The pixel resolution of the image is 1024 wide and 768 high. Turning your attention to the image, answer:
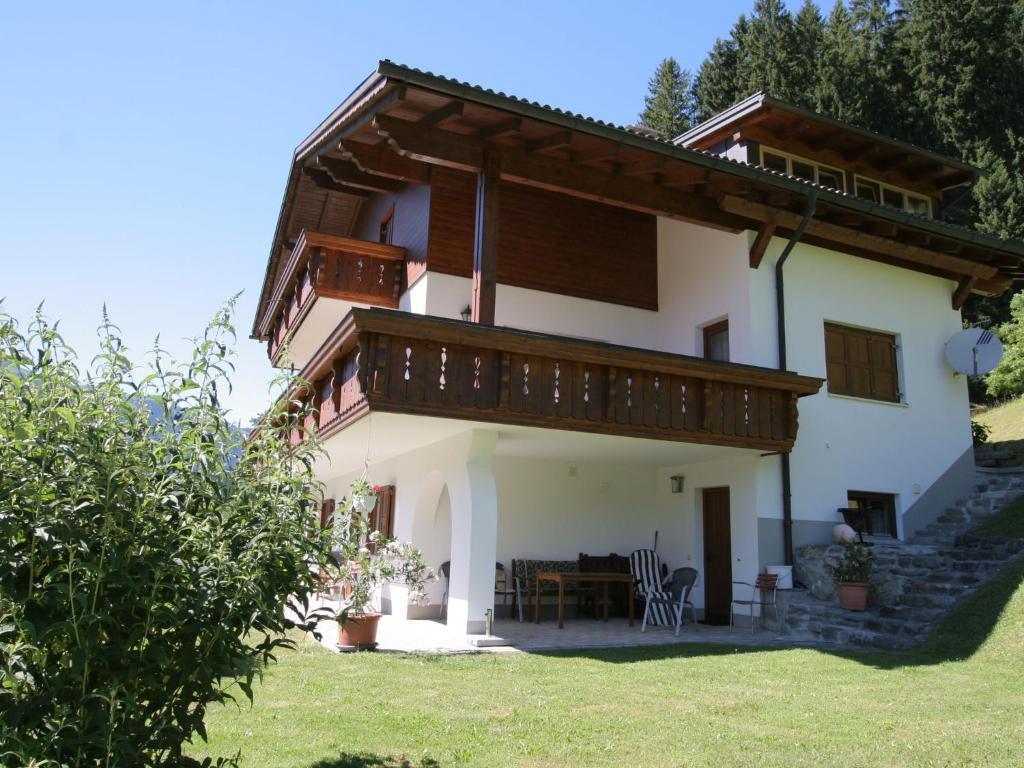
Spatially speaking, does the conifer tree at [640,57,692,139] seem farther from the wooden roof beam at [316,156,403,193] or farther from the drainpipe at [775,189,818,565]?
the drainpipe at [775,189,818,565]

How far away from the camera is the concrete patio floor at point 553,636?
9624 millimetres

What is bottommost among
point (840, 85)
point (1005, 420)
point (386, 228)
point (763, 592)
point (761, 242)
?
point (763, 592)

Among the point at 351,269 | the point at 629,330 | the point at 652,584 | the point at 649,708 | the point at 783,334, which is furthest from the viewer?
the point at 629,330

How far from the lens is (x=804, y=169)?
15234 mm

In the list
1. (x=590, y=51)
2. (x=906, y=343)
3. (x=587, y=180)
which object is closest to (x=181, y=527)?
(x=587, y=180)

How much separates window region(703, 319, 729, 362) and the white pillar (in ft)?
16.0

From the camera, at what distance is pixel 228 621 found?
3.30 meters

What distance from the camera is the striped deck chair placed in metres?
12.1

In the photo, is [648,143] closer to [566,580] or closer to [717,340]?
[717,340]

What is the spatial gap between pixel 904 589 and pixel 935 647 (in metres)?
1.79

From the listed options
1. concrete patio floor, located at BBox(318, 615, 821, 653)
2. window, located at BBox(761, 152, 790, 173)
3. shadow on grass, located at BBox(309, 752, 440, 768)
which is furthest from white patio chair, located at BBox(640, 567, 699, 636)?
window, located at BBox(761, 152, 790, 173)

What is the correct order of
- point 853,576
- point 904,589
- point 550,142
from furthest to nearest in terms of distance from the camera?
point 853,576
point 904,589
point 550,142

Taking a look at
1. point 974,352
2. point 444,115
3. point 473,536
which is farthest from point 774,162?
point 473,536

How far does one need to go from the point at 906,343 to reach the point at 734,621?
5864 mm
